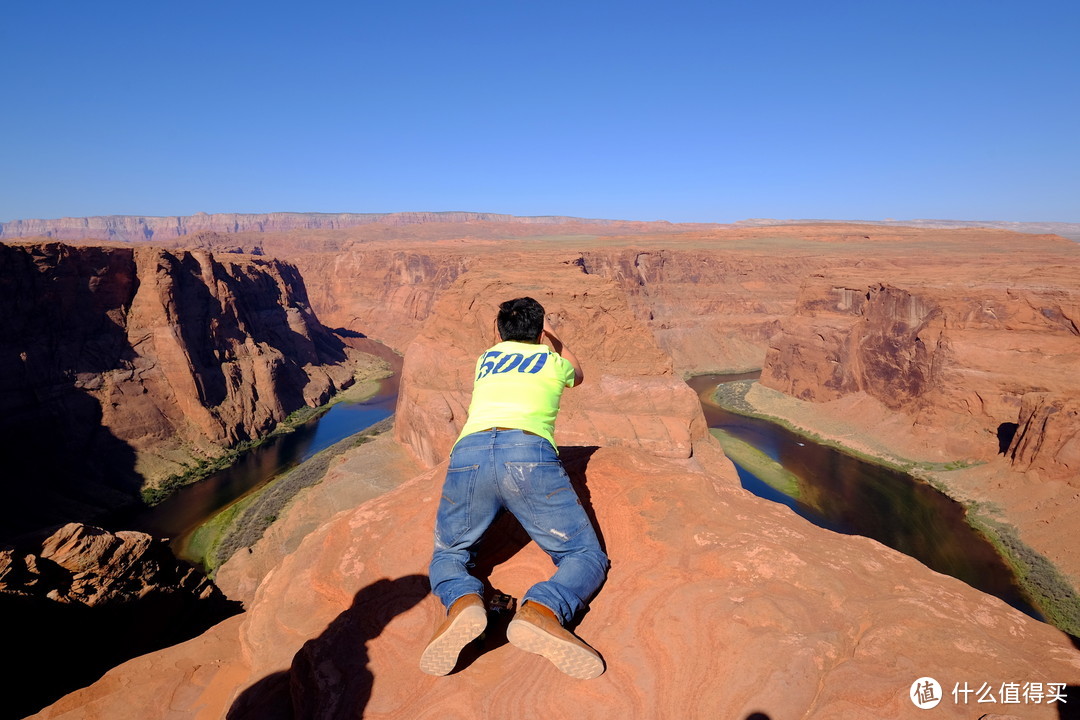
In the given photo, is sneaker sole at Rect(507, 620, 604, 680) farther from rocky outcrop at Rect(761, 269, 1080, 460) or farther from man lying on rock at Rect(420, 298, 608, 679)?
rocky outcrop at Rect(761, 269, 1080, 460)

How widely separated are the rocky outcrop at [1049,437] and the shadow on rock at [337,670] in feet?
121

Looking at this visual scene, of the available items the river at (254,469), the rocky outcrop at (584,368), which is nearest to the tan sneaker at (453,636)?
the rocky outcrop at (584,368)

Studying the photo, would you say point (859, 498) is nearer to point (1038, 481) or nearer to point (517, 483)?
point (1038, 481)

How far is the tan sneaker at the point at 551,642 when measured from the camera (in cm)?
376

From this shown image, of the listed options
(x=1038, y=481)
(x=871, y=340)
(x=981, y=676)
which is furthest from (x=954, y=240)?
(x=981, y=676)

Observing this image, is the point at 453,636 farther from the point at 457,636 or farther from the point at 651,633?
the point at 651,633

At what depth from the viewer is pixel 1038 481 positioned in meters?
28.6

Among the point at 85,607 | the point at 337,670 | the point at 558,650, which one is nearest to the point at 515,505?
the point at 558,650

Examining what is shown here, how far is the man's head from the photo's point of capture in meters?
5.40

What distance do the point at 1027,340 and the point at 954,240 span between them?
7479cm

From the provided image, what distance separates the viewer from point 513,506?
461 cm

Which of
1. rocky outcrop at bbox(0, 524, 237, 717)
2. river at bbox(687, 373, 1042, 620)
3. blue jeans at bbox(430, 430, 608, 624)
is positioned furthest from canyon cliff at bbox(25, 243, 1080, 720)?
river at bbox(687, 373, 1042, 620)

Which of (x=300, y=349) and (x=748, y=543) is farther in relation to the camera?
(x=300, y=349)

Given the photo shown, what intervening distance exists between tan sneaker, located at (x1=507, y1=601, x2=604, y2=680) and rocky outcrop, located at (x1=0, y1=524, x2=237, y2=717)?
10755mm
